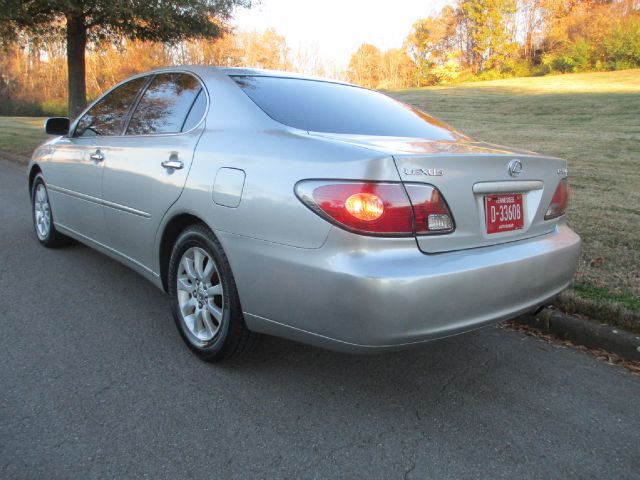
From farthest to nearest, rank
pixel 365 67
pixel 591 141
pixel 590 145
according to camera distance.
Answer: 1. pixel 365 67
2. pixel 591 141
3. pixel 590 145

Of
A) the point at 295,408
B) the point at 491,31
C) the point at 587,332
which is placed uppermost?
the point at 491,31

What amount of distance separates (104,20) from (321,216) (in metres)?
11.3

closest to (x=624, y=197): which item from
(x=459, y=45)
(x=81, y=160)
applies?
(x=81, y=160)

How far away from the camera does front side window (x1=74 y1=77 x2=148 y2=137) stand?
3.81 metres

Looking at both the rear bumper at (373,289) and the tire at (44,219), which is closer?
the rear bumper at (373,289)

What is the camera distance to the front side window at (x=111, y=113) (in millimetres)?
3806

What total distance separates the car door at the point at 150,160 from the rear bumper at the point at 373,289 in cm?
75

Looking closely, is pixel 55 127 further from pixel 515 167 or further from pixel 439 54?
pixel 439 54

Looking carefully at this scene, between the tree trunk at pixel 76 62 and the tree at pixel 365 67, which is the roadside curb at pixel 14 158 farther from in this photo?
the tree at pixel 365 67

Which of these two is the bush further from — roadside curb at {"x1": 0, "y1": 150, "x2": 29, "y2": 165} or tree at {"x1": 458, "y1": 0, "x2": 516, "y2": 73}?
roadside curb at {"x1": 0, "y1": 150, "x2": 29, "y2": 165}

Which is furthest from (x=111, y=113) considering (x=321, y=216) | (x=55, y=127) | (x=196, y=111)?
(x=321, y=216)

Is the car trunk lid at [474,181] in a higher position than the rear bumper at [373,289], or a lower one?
higher

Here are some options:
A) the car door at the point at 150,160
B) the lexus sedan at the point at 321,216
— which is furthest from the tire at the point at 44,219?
the lexus sedan at the point at 321,216

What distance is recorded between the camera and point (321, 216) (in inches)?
84.6
